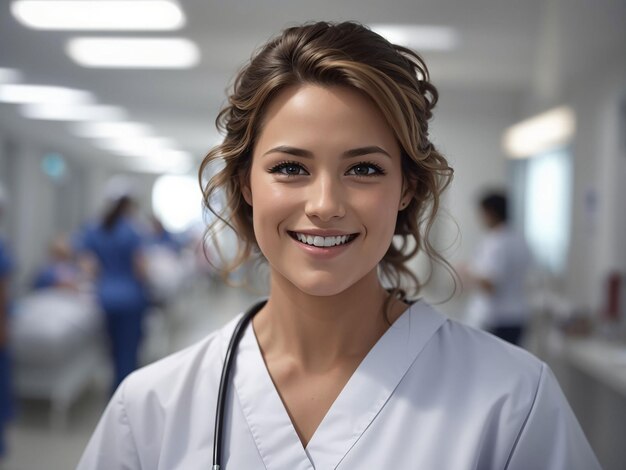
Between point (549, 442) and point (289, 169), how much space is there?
554 millimetres

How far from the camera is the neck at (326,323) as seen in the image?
96cm

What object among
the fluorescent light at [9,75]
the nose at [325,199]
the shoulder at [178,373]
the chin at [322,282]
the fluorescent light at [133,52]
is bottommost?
the shoulder at [178,373]

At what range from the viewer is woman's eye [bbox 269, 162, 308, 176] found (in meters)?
0.87

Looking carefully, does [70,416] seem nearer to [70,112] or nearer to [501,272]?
[501,272]

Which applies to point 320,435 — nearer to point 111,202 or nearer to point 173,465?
point 173,465

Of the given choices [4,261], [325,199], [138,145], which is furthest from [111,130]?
[325,199]

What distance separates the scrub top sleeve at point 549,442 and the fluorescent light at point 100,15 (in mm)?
2632

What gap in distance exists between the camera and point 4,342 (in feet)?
8.92

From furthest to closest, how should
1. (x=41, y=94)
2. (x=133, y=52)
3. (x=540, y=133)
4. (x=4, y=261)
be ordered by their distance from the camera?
(x=41, y=94), (x=540, y=133), (x=133, y=52), (x=4, y=261)

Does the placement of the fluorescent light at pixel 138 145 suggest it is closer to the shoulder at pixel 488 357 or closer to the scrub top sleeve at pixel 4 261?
the scrub top sleeve at pixel 4 261

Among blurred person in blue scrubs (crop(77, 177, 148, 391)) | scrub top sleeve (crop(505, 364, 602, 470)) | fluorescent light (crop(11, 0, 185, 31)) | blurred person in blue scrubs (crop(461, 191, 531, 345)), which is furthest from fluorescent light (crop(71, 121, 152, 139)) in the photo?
scrub top sleeve (crop(505, 364, 602, 470))

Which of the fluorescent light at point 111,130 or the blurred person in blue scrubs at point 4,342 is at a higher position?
the fluorescent light at point 111,130

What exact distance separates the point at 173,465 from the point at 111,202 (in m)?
3.01

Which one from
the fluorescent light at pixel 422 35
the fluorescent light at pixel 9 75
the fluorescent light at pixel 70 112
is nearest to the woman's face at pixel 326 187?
the fluorescent light at pixel 422 35
